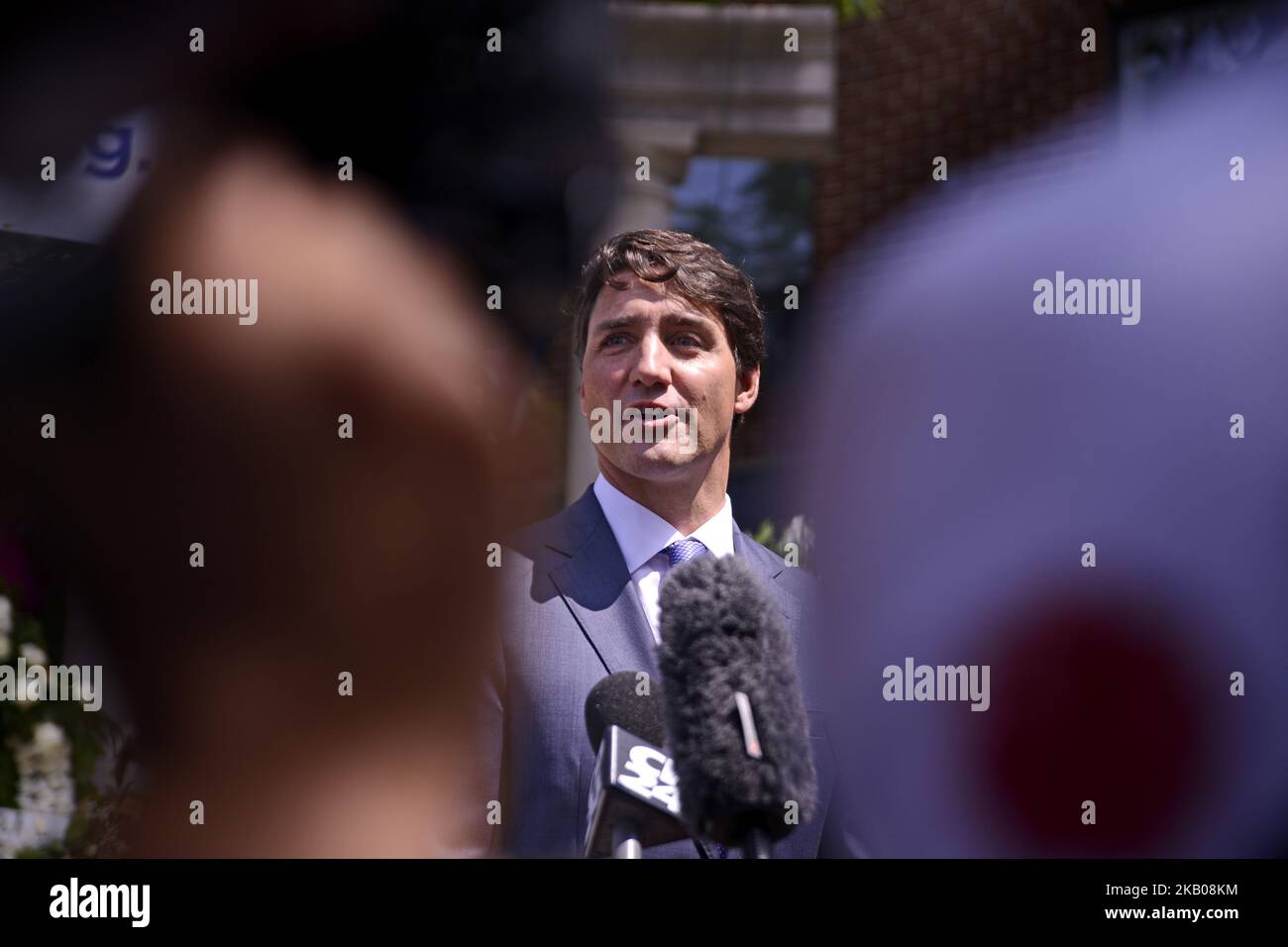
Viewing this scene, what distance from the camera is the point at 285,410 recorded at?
2.66 meters

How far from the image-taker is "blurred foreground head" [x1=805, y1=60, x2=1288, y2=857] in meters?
2.70

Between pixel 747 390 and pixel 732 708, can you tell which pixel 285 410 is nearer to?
pixel 747 390

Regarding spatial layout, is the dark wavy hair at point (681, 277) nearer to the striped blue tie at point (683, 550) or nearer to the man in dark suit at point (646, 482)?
the man in dark suit at point (646, 482)

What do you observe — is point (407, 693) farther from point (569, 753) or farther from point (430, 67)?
point (430, 67)

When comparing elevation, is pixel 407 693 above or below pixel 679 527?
below

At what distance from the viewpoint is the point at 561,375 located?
2.73m

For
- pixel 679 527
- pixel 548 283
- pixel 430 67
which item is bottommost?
pixel 679 527

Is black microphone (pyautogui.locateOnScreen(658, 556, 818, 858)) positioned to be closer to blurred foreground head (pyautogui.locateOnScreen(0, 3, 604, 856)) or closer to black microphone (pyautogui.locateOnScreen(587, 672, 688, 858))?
black microphone (pyautogui.locateOnScreen(587, 672, 688, 858))

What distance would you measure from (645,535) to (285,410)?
73cm

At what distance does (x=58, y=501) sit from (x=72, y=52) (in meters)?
0.89

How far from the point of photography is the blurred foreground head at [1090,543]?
2.70 metres

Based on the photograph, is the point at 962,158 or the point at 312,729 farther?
the point at 962,158

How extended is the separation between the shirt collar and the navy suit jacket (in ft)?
0.06
